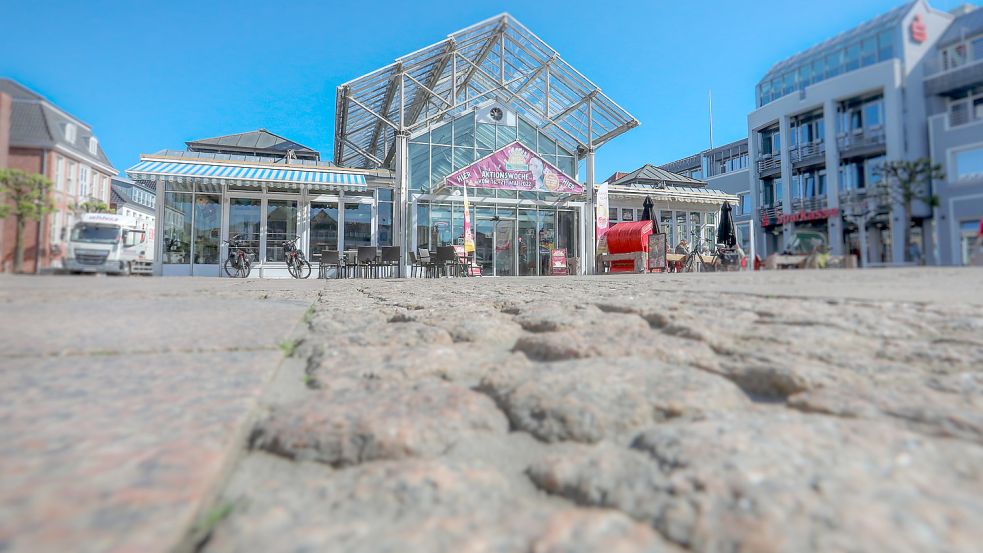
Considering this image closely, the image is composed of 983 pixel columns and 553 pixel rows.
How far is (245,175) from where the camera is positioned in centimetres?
1223

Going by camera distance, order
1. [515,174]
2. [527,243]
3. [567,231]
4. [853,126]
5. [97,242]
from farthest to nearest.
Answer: [853,126] → [567,231] → [527,243] → [515,174] → [97,242]

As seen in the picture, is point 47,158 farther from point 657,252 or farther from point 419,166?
point 419,166

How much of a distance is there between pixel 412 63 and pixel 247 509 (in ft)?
45.1

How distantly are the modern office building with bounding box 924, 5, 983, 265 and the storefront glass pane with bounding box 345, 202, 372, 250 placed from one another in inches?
523

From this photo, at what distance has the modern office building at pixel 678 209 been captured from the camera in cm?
1734

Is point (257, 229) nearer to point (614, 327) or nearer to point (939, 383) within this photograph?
point (614, 327)

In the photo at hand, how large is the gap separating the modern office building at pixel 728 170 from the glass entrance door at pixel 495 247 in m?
21.5

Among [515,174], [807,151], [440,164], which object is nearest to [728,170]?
[807,151]

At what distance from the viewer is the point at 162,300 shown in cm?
261

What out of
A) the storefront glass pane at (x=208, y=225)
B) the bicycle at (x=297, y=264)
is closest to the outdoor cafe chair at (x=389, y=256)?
the bicycle at (x=297, y=264)

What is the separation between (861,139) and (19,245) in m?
21.0

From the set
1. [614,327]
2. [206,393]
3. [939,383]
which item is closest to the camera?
[206,393]

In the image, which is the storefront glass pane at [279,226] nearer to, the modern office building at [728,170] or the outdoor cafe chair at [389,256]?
the outdoor cafe chair at [389,256]

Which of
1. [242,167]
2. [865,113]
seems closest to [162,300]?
[242,167]
